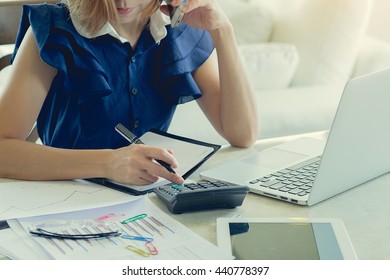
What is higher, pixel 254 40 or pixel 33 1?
pixel 33 1

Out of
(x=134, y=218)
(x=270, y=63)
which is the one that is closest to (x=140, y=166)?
(x=134, y=218)

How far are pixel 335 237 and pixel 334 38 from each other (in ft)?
5.82

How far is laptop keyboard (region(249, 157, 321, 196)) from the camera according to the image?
1168mm

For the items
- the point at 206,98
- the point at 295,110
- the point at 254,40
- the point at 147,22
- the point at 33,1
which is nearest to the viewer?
the point at 147,22

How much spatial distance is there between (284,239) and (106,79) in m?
0.60

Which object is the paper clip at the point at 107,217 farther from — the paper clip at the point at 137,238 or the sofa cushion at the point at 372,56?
the sofa cushion at the point at 372,56

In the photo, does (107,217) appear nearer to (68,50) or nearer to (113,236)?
(113,236)

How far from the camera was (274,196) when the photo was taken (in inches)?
45.4

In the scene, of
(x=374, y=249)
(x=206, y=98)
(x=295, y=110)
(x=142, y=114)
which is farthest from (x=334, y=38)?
(x=374, y=249)

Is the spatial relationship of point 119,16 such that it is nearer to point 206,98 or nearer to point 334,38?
point 206,98

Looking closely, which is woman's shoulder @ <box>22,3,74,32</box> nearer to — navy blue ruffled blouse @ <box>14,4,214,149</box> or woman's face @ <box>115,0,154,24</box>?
navy blue ruffled blouse @ <box>14,4,214,149</box>

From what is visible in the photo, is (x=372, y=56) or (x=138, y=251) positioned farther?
(x=372, y=56)

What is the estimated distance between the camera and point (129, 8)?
141cm
